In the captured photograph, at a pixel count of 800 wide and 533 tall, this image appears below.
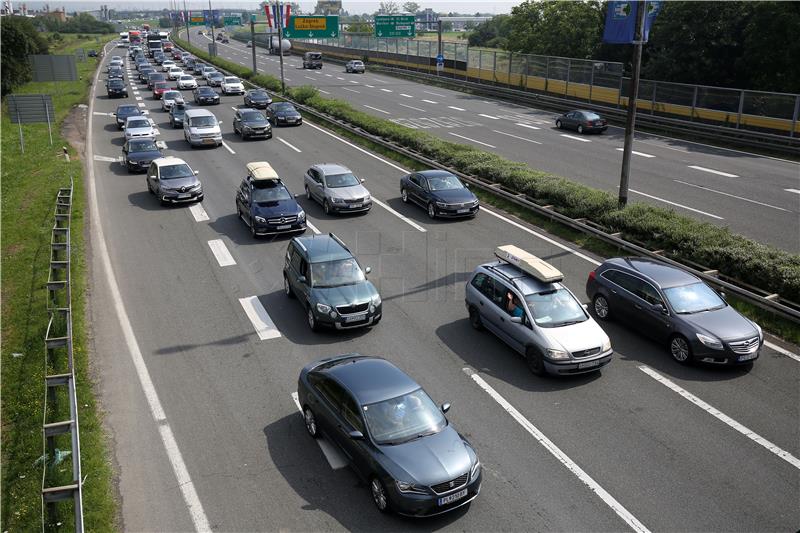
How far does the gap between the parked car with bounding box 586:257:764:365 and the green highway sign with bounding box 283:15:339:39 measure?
2376 inches

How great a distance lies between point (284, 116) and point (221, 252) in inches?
930

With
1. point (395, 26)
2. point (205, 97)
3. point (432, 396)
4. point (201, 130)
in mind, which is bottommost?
point (432, 396)

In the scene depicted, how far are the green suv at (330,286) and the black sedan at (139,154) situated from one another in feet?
53.8

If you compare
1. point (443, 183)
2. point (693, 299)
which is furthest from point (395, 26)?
point (693, 299)

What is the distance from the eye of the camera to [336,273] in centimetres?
1612

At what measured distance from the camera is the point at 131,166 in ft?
99.7

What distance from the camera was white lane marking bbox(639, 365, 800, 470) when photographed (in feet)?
36.5

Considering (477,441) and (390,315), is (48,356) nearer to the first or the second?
(390,315)

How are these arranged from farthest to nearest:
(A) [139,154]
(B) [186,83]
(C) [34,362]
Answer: (B) [186,83]
(A) [139,154]
(C) [34,362]

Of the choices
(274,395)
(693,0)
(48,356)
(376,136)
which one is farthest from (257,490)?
(693,0)

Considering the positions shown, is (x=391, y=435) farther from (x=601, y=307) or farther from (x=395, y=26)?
(x=395, y=26)

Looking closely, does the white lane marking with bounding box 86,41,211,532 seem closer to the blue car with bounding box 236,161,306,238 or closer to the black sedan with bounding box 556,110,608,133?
the blue car with bounding box 236,161,306,238

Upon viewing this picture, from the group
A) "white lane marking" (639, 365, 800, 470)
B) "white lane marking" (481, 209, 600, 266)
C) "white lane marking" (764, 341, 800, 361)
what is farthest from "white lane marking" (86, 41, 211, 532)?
"white lane marking" (481, 209, 600, 266)

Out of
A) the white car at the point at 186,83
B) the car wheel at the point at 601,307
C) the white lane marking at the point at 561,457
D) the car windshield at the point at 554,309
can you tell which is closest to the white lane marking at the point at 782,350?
the car wheel at the point at 601,307
